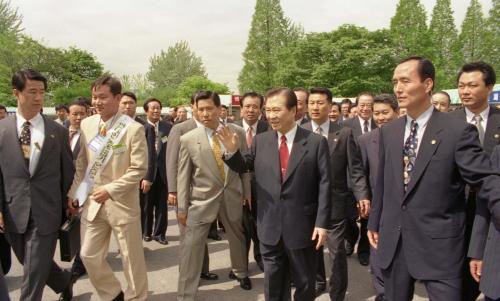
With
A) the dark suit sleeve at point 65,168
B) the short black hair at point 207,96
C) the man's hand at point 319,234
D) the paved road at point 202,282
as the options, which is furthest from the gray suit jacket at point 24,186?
the man's hand at point 319,234

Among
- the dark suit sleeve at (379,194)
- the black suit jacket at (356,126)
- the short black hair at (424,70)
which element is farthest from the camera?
the black suit jacket at (356,126)

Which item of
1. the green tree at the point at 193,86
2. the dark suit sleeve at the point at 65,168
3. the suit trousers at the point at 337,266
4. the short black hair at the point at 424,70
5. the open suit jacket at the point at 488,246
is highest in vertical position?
the green tree at the point at 193,86

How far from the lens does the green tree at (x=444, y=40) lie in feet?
113

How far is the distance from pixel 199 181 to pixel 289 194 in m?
1.08

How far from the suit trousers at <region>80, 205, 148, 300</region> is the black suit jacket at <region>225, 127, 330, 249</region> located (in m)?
1.20

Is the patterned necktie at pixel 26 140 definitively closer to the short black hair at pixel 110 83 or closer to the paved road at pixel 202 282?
the short black hair at pixel 110 83

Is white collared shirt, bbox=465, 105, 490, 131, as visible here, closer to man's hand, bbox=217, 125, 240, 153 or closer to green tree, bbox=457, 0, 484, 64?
man's hand, bbox=217, 125, 240, 153

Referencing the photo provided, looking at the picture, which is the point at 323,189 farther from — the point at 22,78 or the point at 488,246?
the point at 22,78

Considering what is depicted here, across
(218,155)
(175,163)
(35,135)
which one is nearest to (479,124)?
Result: (218,155)

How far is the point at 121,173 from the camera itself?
11.1ft

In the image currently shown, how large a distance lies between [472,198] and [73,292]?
3.84m

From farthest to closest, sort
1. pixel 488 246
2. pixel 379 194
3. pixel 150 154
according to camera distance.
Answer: pixel 150 154
pixel 379 194
pixel 488 246

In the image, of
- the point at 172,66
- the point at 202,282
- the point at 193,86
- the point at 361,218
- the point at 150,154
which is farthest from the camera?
the point at 172,66

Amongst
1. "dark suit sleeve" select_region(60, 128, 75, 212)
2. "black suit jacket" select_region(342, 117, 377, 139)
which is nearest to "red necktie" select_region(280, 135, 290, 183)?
"dark suit sleeve" select_region(60, 128, 75, 212)
